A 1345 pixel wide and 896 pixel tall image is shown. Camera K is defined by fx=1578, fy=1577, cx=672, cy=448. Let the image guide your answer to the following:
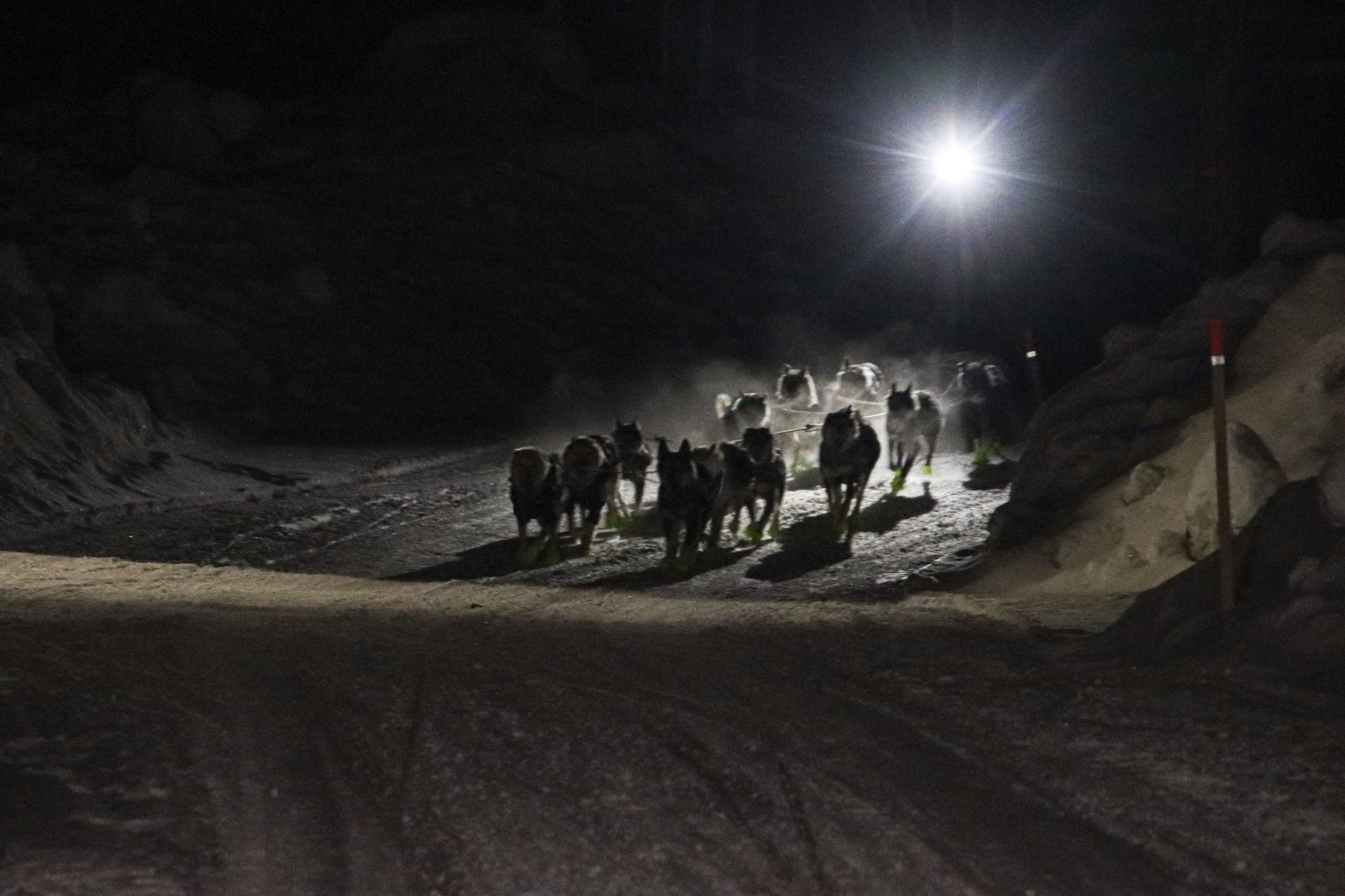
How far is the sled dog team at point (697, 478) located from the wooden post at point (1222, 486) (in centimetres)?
709

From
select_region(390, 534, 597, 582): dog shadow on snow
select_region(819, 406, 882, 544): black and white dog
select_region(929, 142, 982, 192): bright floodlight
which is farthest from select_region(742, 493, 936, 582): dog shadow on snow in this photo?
select_region(929, 142, 982, 192): bright floodlight

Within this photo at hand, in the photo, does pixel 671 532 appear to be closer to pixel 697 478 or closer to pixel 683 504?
pixel 683 504

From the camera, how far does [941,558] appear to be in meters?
15.2

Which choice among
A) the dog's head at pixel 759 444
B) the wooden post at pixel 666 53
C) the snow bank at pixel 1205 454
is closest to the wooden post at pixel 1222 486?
the snow bank at pixel 1205 454

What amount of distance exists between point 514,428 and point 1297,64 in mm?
15824

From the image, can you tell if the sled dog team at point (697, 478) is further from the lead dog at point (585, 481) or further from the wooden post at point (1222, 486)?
the wooden post at point (1222, 486)

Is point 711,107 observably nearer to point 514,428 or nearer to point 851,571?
point 514,428

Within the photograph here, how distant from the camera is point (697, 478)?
1579cm

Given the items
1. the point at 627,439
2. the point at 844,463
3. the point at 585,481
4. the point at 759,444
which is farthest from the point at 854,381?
the point at 585,481

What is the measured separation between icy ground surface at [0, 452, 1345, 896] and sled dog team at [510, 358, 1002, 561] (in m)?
3.15

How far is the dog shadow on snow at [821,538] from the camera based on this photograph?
15070mm

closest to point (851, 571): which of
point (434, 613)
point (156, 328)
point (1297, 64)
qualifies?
point (434, 613)

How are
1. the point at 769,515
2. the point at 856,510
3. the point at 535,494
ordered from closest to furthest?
the point at 535,494 → the point at 769,515 → the point at 856,510

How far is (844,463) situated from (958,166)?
18326 mm
